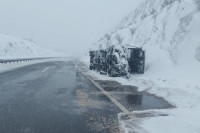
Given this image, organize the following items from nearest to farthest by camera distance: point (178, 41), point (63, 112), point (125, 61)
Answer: point (63, 112)
point (125, 61)
point (178, 41)

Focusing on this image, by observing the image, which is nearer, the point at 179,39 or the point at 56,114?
the point at 56,114

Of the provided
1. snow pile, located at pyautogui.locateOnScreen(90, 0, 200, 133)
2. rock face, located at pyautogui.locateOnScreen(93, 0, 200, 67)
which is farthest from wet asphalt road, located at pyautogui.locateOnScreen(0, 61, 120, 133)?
rock face, located at pyautogui.locateOnScreen(93, 0, 200, 67)

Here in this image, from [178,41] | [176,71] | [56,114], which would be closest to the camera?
[56,114]

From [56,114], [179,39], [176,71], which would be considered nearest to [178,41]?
[179,39]

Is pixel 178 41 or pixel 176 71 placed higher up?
pixel 178 41

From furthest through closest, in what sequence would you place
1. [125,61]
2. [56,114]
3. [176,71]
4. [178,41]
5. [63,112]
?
[178,41]
[125,61]
[176,71]
[63,112]
[56,114]

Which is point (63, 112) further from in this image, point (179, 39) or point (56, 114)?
point (179, 39)

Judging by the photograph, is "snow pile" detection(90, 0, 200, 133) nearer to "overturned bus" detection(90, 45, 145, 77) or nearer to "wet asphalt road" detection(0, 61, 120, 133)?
"overturned bus" detection(90, 45, 145, 77)

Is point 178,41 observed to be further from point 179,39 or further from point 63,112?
point 63,112

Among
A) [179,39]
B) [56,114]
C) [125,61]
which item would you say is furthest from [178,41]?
[56,114]

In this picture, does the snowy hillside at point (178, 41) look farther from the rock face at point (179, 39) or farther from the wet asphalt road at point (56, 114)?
the wet asphalt road at point (56, 114)

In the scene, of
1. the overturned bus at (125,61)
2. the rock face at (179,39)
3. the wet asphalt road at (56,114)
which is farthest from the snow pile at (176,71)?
the wet asphalt road at (56,114)

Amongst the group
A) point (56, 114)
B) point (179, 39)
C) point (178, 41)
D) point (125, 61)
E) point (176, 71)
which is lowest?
point (56, 114)

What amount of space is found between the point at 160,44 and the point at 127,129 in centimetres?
1583
